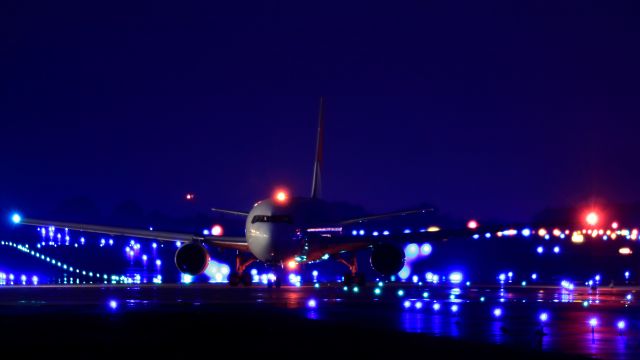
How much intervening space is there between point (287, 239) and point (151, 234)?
34.3 feet

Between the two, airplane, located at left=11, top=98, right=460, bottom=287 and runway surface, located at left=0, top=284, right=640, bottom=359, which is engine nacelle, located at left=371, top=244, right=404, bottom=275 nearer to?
airplane, located at left=11, top=98, right=460, bottom=287

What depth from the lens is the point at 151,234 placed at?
5962cm

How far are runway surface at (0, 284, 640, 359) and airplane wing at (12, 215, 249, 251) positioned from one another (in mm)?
20017

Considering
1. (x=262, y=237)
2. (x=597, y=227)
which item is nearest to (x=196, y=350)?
(x=262, y=237)

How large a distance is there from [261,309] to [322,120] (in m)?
37.4

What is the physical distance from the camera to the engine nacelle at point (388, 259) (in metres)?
55.3

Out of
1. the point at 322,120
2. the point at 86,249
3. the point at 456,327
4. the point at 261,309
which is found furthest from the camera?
the point at 86,249

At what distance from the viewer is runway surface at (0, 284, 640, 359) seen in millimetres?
19000

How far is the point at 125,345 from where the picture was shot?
19.4 metres

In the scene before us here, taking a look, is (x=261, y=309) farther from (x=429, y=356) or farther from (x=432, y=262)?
(x=432, y=262)

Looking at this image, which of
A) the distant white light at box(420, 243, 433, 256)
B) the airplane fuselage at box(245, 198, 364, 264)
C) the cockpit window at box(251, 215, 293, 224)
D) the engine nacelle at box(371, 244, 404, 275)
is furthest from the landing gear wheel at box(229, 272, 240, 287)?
the distant white light at box(420, 243, 433, 256)

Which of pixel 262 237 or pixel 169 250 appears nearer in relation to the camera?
pixel 262 237

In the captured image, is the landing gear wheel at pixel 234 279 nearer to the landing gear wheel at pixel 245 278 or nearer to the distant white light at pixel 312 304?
the landing gear wheel at pixel 245 278

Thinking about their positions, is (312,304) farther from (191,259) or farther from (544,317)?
(191,259)
